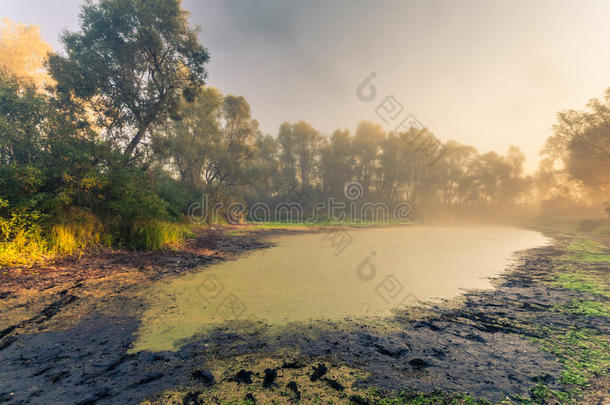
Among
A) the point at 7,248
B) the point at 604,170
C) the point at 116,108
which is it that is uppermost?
the point at 116,108

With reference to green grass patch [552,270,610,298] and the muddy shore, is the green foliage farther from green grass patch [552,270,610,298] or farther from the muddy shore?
green grass patch [552,270,610,298]

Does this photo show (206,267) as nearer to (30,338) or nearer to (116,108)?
(30,338)

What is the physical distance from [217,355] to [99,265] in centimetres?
505

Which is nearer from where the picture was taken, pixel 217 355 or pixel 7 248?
pixel 217 355

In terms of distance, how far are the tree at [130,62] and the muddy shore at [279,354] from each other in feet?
29.7

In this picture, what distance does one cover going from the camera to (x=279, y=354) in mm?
2342

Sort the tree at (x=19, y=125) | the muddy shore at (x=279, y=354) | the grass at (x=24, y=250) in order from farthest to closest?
the tree at (x=19, y=125), the grass at (x=24, y=250), the muddy shore at (x=279, y=354)

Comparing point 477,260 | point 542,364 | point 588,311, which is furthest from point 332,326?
point 477,260

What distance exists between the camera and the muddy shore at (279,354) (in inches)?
70.2

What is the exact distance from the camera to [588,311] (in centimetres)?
323

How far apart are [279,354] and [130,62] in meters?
14.0

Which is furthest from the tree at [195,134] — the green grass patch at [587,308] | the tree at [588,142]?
the tree at [588,142]

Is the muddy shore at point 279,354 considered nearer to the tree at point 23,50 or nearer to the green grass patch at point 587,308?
the green grass patch at point 587,308

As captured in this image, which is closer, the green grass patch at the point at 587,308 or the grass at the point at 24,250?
the green grass patch at the point at 587,308
